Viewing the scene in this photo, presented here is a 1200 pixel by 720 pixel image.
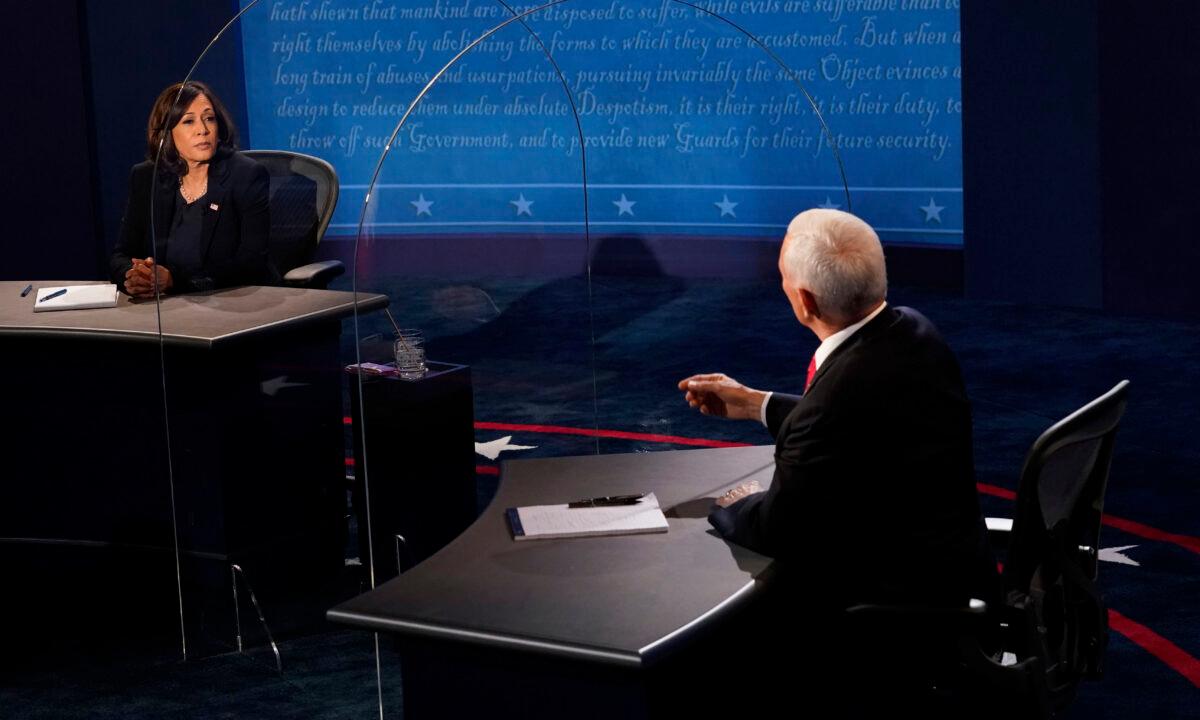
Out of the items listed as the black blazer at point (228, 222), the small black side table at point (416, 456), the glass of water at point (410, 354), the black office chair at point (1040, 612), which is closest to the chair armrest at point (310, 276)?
the black blazer at point (228, 222)

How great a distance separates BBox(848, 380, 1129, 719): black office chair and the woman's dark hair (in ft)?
8.65

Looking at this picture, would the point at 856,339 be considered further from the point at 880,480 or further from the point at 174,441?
the point at 174,441

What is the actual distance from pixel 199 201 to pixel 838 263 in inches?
98.0

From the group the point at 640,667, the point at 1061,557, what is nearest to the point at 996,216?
the point at 1061,557

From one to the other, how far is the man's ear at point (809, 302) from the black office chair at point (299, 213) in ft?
8.44

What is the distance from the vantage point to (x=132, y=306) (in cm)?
446

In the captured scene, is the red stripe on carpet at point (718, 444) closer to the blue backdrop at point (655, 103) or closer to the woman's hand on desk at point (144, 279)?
the woman's hand on desk at point (144, 279)

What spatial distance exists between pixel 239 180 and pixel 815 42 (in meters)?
4.75

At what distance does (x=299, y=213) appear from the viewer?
16.8 ft

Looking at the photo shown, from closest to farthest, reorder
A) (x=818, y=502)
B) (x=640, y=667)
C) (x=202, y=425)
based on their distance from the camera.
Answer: (x=640, y=667) < (x=818, y=502) < (x=202, y=425)

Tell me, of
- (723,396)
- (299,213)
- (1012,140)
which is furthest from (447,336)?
(1012,140)

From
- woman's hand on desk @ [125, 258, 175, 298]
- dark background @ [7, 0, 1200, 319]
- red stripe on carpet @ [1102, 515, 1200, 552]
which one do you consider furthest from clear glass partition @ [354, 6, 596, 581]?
dark background @ [7, 0, 1200, 319]

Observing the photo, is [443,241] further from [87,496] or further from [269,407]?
[87,496]

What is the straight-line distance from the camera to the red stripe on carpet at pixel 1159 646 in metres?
3.65
